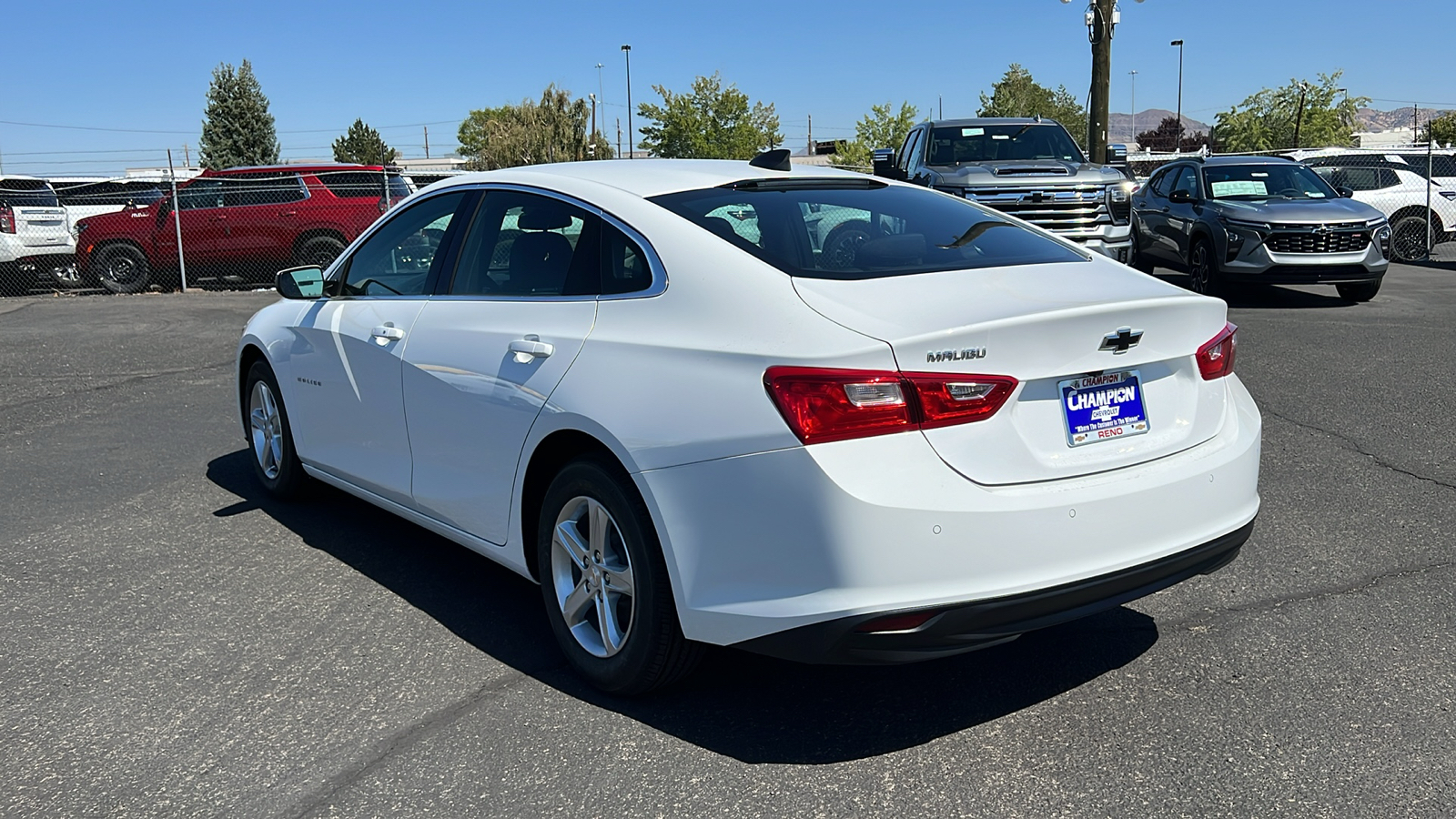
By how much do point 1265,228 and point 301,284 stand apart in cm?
1107

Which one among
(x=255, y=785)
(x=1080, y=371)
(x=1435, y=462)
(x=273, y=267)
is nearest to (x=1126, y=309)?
(x=1080, y=371)

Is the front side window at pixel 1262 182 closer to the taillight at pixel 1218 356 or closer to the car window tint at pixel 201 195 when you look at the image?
the taillight at pixel 1218 356

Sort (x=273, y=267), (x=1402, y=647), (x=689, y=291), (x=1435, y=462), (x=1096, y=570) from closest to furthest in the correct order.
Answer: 1. (x=1096, y=570)
2. (x=689, y=291)
3. (x=1402, y=647)
4. (x=1435, y=462)
5. (x=273, y=267)

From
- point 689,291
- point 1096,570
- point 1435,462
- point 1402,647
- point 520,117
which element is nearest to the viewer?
point 1096,570

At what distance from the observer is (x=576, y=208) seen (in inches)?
157

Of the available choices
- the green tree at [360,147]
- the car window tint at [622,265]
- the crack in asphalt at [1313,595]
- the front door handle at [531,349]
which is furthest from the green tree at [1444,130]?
the front door handle at [531,349]

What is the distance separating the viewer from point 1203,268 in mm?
14188

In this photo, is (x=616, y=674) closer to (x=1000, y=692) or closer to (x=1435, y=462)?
(x=1000, y=692)

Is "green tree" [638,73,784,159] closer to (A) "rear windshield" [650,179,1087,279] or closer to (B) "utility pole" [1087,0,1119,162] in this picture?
(B) "utility pole" [1087,0,1119,162]

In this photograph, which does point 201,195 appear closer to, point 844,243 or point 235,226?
point 235,226

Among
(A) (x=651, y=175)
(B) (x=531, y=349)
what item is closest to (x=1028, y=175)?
(A) (x=651, y=175)

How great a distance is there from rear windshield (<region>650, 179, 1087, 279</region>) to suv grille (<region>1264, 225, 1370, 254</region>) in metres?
10.2

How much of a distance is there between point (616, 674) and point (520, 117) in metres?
57.4

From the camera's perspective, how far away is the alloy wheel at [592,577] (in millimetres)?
3518
